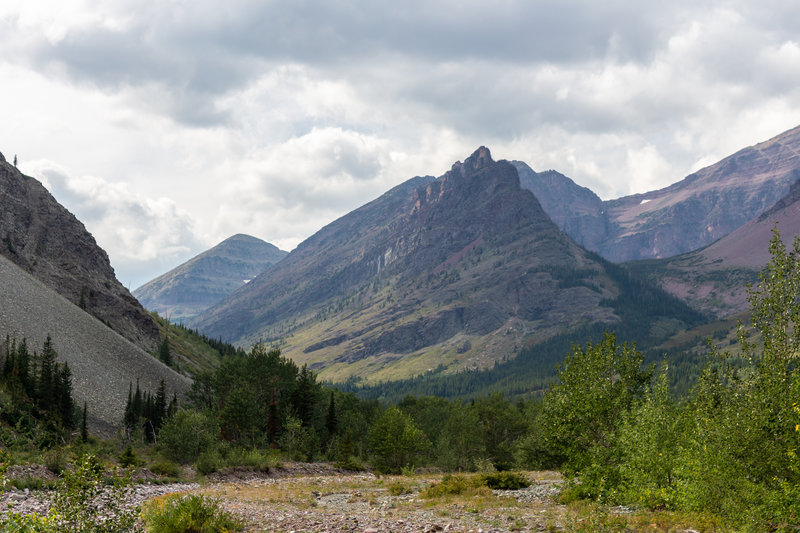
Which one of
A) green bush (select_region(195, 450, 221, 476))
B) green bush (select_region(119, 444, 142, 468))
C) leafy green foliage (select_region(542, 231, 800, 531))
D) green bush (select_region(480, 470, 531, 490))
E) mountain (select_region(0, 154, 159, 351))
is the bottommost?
green bush (select_region(480, 470, 531, 490))

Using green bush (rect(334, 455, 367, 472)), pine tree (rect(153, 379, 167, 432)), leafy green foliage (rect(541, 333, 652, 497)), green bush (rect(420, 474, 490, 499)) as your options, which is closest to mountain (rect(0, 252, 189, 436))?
pine tree (rect(153, 379, 167, 432))

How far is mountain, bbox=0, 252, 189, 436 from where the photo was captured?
338ft

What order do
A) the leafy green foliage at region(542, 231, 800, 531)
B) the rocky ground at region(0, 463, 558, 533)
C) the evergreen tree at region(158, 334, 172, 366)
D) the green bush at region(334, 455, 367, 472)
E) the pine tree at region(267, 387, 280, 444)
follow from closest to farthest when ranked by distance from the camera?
1. the leafy green foliage at region(542, 231, 800, 531)
2. the rocky ground at region(0, 463, 558, 533)
3. the green bush at region(334, 455, 367, 472)
4. the pine tree at region(267, 387, 280, 444)
5. the evergreen tree at region(158, 334, 172, 366)

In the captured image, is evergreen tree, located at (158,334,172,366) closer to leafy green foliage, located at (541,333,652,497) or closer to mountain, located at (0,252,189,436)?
mountain, located at (0,252,189,436)

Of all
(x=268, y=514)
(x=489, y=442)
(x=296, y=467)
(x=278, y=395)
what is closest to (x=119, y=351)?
(x=278, y=395)

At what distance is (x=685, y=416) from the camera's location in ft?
121

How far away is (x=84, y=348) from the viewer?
120562mm

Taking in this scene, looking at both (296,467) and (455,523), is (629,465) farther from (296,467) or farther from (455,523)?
(296,467)

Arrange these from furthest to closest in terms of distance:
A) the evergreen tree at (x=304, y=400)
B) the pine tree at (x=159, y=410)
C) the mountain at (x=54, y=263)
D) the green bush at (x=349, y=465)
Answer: the mountain at (x=54, y=263), the pine tree at (x=159, y=410), the evergreen tree at (x=304, y=400), the green bush at (x=349, y=465)

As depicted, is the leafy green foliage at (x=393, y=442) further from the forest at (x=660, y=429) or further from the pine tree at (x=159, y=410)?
the pine tree at (x=159, y=410)

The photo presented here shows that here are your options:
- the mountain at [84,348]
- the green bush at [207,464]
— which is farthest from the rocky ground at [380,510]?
the mountain at [84,348]

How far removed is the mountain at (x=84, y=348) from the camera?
102881mm

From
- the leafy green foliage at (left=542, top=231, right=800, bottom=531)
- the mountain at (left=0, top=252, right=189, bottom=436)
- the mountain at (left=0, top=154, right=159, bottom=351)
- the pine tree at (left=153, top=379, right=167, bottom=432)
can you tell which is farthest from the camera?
the mountain at (left=0, top=154, right=159, bottom=351)

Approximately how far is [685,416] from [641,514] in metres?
10.3
